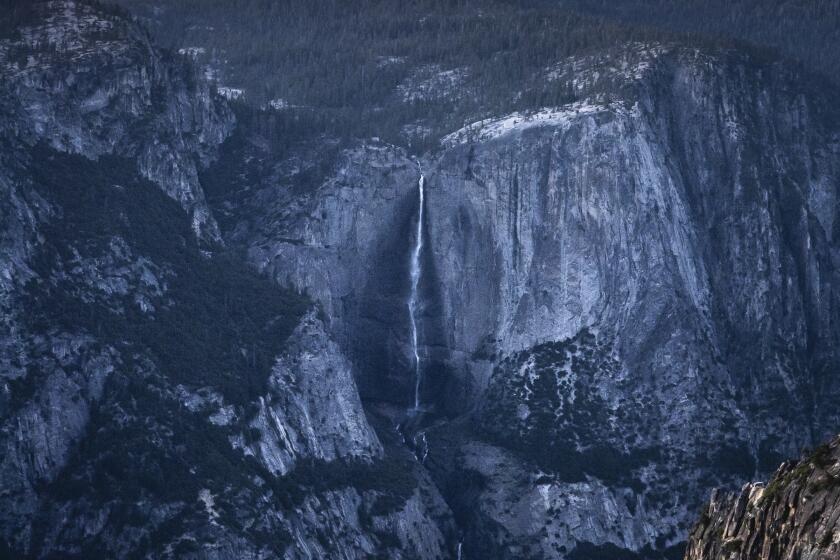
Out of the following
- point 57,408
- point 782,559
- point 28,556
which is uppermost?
point 57,408

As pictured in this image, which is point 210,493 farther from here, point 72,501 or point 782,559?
point 782,559

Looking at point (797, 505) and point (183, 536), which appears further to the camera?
point (183, 536)

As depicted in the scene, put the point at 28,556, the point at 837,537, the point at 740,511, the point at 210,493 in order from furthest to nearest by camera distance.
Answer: the point at 210,493 < the point at 28,556 < the point at 740,511 < the point at 837,537

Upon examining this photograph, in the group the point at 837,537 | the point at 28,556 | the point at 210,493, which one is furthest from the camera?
the point at 210,493

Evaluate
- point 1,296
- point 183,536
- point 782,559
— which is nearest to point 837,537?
point 782,559

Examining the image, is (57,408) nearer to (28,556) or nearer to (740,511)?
(28,556)

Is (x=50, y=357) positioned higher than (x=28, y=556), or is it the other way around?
(x=50, y=357)

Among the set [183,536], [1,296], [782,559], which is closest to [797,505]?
[782,559]
